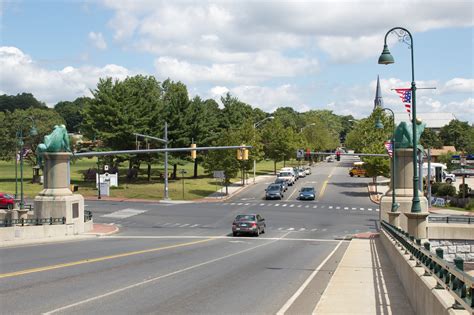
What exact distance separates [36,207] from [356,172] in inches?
2861

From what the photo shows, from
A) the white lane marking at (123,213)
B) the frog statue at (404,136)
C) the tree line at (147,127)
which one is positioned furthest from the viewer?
the tree line at (147,127)

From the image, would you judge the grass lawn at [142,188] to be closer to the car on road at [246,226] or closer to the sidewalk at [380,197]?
the sidewalk at [380,197]

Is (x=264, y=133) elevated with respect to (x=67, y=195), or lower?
elevated

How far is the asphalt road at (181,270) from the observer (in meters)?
13.3

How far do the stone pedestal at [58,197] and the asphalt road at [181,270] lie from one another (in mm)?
3371

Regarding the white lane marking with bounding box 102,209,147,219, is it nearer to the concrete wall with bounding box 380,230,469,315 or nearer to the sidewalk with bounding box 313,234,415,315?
the sidewalk with bounding box 313,234,415,315

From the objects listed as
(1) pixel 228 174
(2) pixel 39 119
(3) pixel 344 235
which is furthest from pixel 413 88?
(2) pixel 39 119

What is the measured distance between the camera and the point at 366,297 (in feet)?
46.9

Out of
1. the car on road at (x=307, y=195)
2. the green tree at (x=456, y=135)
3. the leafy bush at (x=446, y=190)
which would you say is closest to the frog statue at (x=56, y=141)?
the car on road at (x=307, y=195)

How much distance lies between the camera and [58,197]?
124 feet

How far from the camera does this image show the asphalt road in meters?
13.3

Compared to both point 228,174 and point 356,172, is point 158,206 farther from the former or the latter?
point 356,172

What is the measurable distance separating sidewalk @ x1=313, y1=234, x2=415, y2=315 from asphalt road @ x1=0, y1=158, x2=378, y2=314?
54 centimetres

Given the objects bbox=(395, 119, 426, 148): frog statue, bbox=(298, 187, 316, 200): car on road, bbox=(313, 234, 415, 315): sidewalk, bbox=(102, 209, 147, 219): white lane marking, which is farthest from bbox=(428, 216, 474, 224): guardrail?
bbox=(298, 187, 316, 200): car on road
